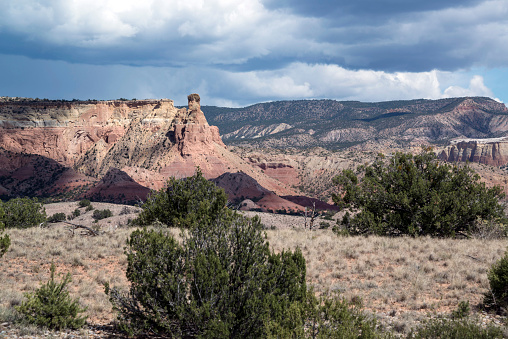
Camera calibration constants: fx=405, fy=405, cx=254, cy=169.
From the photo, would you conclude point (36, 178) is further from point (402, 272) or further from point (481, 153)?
point (481, 153)

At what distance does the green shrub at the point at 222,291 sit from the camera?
7285mm

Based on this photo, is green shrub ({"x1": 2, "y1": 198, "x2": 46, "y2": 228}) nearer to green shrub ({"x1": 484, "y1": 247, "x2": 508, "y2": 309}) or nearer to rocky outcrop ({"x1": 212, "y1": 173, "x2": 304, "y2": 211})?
green shrub ({"x1": 484, "y1": 247, "x2": 508, "y2": 309})

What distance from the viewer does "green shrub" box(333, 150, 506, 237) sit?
19.3 metres

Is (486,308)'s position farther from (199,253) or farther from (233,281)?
(199,253)

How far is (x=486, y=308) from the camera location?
9922 millimetres

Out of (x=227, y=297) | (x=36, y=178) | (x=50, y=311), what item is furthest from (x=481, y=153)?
(x=50, y=311)

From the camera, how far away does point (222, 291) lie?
761cm

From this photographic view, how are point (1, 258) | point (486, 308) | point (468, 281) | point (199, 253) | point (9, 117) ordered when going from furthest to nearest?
point (9, 117) < point (1, 258) < point (468, 281) < point (486, 308) < point (199, 253)

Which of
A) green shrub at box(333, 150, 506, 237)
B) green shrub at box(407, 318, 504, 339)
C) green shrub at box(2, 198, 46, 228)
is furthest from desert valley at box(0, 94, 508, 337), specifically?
green shrub at box(2, 198, 46, 228)

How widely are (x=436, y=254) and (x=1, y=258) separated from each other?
1526 cm

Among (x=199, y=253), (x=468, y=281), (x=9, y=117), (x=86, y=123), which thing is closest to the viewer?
(x=199, y=253)

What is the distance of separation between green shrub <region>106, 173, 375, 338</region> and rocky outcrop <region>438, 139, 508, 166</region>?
149 metres

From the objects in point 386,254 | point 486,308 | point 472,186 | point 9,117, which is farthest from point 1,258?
point 9,117

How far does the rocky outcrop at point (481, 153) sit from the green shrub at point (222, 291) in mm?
149482
